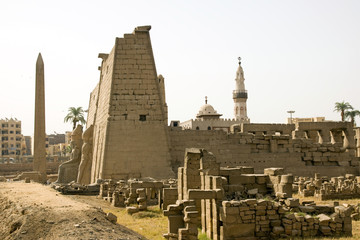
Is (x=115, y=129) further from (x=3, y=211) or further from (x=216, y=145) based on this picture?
(x=3, y=211)

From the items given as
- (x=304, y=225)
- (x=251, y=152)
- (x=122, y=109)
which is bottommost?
(x=304, y=225)

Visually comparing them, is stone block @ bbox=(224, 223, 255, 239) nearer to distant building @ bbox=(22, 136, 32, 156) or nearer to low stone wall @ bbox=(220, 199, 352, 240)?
low stone wall @ bbox=(220, 199, 352, 240)

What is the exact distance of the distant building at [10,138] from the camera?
264 ft

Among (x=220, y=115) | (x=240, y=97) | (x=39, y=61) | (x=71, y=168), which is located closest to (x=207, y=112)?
(x=220, y=115)

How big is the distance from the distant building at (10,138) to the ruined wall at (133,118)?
63520 mm

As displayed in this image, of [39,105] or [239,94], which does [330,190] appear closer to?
[39,105]

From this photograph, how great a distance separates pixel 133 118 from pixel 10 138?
6593 centimetres

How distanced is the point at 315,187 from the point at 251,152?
484 centimetres

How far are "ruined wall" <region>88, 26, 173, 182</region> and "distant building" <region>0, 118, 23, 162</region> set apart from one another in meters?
63.5

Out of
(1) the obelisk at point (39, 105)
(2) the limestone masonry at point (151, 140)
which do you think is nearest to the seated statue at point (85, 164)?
(2) the limestone masonry at point (151, 140)

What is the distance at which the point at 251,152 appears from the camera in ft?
74.1

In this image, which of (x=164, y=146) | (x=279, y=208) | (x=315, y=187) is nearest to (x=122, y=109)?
(x=164, y=146)

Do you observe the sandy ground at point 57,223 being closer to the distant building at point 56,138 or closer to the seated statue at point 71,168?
the seated statue at point 71,168

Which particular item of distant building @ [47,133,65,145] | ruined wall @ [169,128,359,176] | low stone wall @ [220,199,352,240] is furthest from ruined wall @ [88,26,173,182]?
distant building @ [47,133,65,145]
